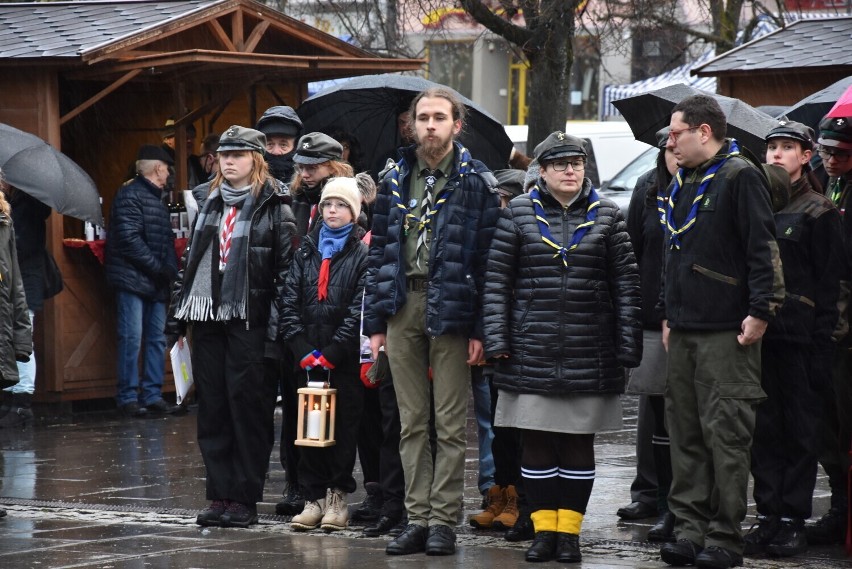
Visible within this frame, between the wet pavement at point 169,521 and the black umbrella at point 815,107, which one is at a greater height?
the black umbrella at point 815,107

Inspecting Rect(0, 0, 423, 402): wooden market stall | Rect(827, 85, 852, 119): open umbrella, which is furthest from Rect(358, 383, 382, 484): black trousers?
Rect(0, 0, 423, 402): wooden market stall

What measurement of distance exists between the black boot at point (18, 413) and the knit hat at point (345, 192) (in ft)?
16.7

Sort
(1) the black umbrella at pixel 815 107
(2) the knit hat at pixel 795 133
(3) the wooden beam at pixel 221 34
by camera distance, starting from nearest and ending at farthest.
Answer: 1. (2) the knit hat at pixel 795 133
2. (1) the black umbrella at pixel 815 107
3. (3) the wooden beam at pixel 221 34

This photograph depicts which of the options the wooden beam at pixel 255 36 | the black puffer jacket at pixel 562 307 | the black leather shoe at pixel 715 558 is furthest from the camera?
the wooden beam at pixel 255 36

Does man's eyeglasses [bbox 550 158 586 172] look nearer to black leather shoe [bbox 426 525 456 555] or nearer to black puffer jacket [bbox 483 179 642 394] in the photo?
black puffer jacket [bbox 483 179 642 394]

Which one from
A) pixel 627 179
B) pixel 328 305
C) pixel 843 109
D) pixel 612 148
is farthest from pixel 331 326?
pixel 612 148

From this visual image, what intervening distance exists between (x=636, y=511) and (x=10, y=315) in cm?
375

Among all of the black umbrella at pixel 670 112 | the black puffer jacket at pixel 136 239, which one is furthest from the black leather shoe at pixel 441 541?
the black puffer jacket at pixel 136 239

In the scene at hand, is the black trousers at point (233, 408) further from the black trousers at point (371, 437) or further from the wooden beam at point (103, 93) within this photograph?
the wooden beam at point (103, 93)

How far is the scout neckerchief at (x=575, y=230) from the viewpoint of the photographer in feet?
24.5

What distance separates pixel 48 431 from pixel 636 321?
21.5ft

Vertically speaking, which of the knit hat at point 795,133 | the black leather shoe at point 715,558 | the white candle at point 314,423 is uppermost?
the knit hat at point 795,133

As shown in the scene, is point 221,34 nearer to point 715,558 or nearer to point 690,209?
point 690,209

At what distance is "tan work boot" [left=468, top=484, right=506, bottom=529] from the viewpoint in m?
8.34
